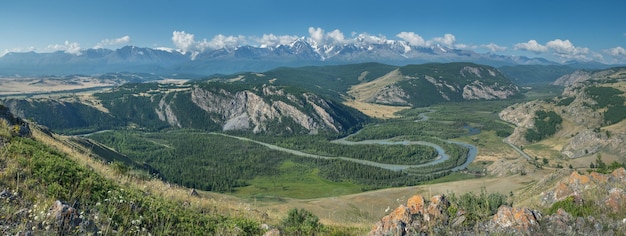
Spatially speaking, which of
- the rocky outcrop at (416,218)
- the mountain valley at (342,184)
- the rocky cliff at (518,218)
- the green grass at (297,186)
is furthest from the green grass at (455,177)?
the rocky outcrop at (416,218)

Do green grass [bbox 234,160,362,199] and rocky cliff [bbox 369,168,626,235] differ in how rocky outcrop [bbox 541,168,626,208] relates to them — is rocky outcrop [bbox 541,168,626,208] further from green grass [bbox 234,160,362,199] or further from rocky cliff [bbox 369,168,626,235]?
green grass [bbox 234,160,362,199]

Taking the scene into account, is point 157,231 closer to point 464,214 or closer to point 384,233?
point 384,233

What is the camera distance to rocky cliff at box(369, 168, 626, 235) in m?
Result: 9.58

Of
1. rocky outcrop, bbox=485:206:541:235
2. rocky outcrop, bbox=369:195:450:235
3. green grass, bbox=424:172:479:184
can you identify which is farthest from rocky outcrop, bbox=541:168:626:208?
green grass, bbox=424:172:479:184

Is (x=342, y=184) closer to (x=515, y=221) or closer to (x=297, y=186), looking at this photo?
(x=297, y=186)

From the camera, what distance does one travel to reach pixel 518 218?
1034cm

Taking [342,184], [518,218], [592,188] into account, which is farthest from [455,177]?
[518,218]

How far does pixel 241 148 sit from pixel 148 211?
192m

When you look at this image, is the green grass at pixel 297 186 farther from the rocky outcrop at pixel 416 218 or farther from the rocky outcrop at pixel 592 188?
the rocky outcrop at pixel 416 218

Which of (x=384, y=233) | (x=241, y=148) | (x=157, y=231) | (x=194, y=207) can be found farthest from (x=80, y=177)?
(x=241, y=148)

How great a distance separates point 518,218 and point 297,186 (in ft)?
418

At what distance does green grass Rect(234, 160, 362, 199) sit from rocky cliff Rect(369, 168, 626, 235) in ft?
349

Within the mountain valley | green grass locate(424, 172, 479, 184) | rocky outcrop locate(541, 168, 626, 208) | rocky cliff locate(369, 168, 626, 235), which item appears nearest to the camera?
rocky cliff locate(369, 168, 626, 235)

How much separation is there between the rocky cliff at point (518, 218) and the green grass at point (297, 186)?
349 ft
